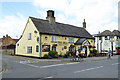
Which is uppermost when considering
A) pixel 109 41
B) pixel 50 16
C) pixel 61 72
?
pixel 50 16

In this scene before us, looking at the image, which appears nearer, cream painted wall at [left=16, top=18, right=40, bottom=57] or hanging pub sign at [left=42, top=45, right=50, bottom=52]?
hanging pub sign at [left=42, top=45, right=50, bottom=52]

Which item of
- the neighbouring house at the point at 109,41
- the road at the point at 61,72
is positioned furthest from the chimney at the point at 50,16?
the neighbouring house at the point at 109,41

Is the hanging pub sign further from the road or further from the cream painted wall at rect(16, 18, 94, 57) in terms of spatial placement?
the road

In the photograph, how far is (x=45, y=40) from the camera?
2352 cm

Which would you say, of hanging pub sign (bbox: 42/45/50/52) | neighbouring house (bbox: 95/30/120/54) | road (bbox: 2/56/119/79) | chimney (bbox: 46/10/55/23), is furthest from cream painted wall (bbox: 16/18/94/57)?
neighbouring house (bbox: 95/30/120/54)

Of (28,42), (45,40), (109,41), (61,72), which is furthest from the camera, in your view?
(109,41)

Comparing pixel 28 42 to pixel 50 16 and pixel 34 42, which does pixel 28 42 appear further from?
pixel 50 16

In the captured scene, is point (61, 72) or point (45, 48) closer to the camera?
point (61, 72)

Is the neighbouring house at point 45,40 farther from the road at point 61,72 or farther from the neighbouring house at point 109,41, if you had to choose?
the neighbouring house at point 109,41

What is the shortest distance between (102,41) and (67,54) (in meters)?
27.0

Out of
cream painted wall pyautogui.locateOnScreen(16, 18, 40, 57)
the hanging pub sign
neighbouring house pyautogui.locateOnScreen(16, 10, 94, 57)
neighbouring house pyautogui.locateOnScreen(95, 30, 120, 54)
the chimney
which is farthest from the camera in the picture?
neighbouring house pyautogui.locateOnScreen(95, 30, 120, 54)

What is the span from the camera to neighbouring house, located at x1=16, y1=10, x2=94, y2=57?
2319cm

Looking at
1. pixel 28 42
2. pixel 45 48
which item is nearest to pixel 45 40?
pixel 45 48

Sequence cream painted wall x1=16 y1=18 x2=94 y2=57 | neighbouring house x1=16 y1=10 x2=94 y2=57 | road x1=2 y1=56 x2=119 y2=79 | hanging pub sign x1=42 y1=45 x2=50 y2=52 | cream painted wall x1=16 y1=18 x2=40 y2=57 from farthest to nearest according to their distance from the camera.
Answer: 1. cream painted wall x1=16 y1=18 x2=40 y2=57
2. cream painted wall x1=16 y1=18 x2=94 y2=57
3. neighbouring house x1=16 y1=10 x2=94 y2=57
4. hanging pub sign x1=42 y1=45 x2=50 y2=52
5. road x1=2 y1=56 x2=119 y2=79
